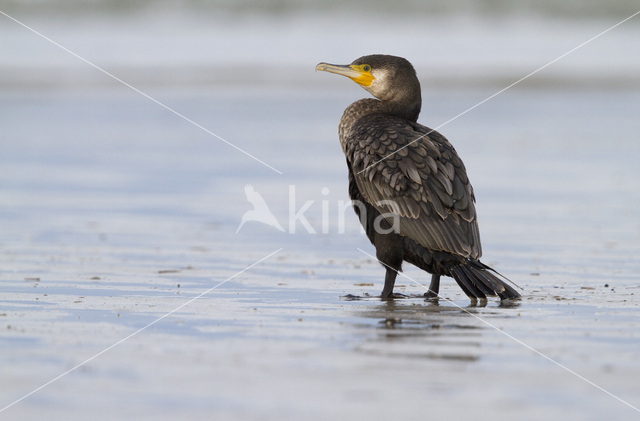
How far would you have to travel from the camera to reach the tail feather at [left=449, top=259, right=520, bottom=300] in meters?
5.81

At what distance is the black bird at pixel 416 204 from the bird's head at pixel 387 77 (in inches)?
13.4

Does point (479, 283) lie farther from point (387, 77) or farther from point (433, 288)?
point (387, 77)

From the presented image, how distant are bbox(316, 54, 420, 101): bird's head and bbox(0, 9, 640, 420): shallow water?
1418 millimetres

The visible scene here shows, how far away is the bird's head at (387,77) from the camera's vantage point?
6.80m

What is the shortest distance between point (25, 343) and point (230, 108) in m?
15.0

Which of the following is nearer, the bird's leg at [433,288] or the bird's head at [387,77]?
the bird's leg at [433,288]

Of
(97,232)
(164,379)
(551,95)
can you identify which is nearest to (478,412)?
(164,379)

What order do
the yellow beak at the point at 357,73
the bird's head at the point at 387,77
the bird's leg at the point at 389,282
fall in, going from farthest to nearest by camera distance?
the yellow beak at the point at 357,73 → the bird's head at the point at 387,77 → the bird's leg at the point at 389,282

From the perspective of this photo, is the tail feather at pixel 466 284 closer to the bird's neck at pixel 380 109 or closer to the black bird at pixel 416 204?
the black bird at pixel 416 204

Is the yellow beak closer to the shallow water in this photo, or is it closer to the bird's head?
the bird's head

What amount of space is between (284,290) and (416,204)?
1096 mm

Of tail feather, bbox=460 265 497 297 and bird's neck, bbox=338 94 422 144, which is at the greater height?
bird's neck, bbox=338 94 422 144

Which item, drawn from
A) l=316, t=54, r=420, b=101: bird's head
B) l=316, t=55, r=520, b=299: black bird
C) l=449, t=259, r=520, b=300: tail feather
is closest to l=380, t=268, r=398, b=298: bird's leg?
l=316, t=55, r=520, b=299: black bird

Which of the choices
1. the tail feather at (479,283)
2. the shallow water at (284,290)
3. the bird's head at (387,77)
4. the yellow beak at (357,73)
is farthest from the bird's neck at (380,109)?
the tail feather at (479,283)
